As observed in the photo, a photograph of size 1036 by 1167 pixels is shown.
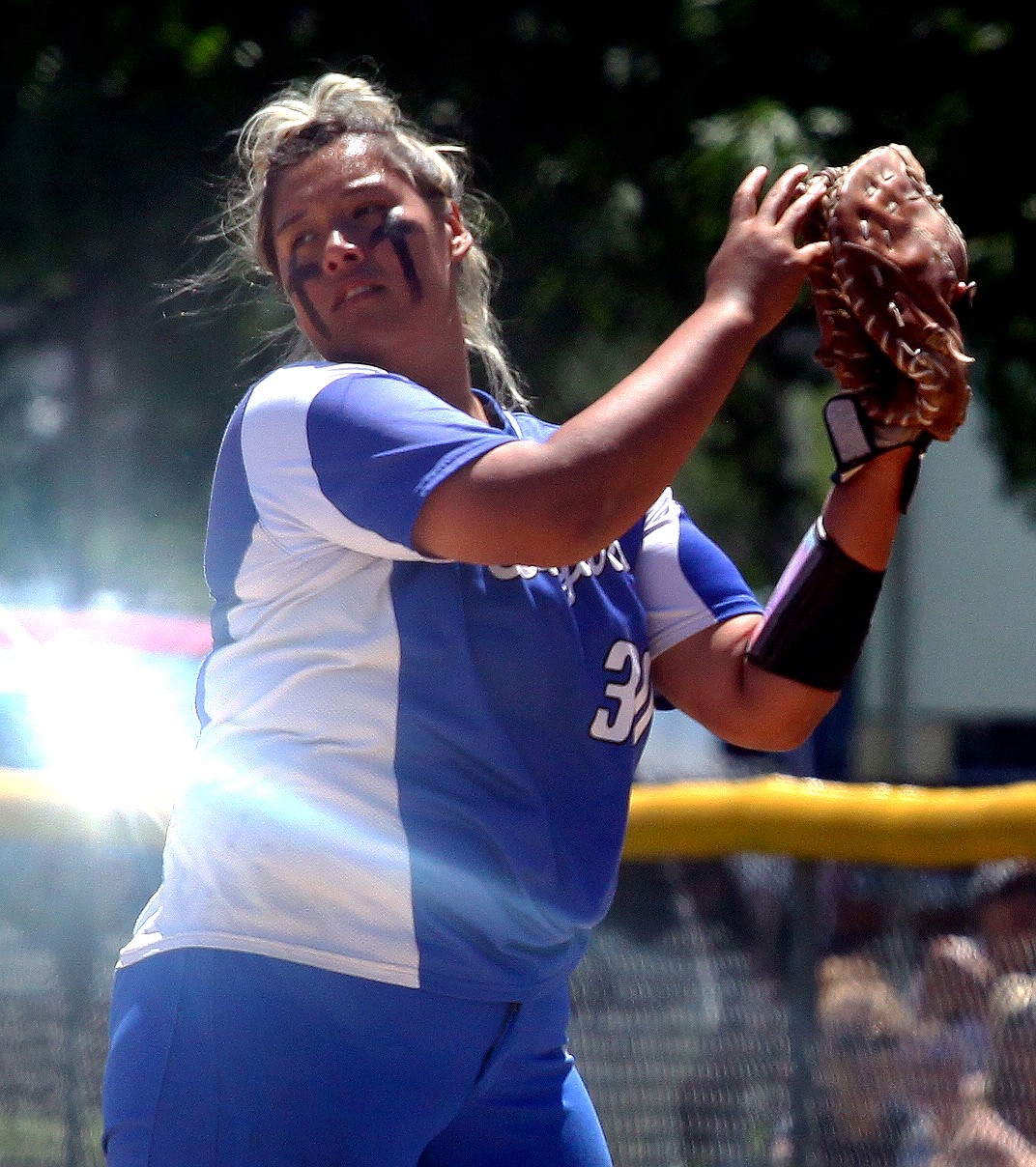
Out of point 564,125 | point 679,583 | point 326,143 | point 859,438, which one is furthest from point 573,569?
point 564,125

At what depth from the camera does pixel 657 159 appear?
19.3ft

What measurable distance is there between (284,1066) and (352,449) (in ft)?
2.02

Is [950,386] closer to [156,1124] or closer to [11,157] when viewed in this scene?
[156,1124]

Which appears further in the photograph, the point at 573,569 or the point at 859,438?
the point at 859,438

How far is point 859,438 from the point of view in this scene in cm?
194

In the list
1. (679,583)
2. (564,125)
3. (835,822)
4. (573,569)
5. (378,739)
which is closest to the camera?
(378,739)

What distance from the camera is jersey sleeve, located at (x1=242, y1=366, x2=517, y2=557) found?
162 cm

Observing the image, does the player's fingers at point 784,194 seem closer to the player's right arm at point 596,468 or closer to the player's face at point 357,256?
the player's right arm at point 596,468

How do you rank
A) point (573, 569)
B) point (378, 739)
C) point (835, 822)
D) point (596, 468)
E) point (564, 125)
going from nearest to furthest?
1. point (596, 468)
2. point (378, 739)
3. point (573, 569)
4. point (835, 822)
5. point (564, 125)

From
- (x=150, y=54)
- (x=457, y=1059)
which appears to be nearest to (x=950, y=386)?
(x=457, y=1059)

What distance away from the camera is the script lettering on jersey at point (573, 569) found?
175 centimetres

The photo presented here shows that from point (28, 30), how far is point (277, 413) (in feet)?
15.7

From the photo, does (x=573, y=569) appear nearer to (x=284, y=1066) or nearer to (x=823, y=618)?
(x=823, y=618)

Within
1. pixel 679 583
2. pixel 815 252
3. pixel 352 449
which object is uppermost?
pixel 815 252
